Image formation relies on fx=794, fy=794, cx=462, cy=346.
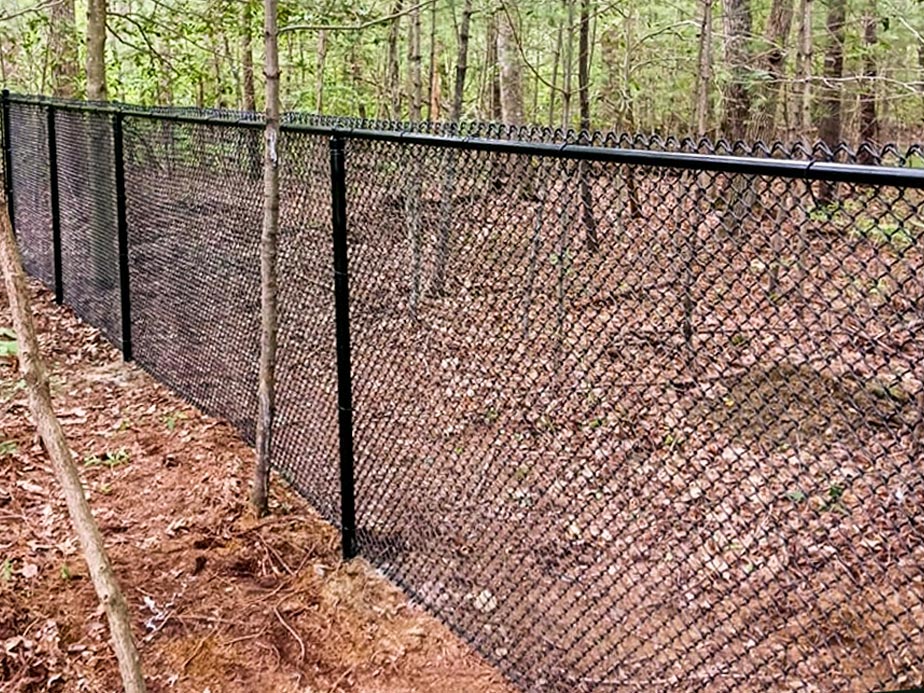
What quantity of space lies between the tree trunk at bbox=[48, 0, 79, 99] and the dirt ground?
25.4 feet

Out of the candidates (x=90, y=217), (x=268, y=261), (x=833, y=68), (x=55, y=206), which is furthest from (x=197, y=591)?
(x=833, y=68)

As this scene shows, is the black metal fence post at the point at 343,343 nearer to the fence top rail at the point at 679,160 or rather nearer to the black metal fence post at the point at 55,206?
the fence top rail at the point at 679,160

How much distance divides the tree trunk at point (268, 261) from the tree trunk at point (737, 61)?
7088 mm

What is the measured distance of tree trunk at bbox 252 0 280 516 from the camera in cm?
335

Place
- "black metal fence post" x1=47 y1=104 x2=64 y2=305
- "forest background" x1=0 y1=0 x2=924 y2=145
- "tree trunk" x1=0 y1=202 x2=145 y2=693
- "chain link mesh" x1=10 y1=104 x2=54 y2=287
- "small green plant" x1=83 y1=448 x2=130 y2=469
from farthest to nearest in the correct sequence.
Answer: "forest background" x1=0 y1=0 x2=924 y2=145
"chain link mesh" x1=10 y1=104 x2=54 y2=287
"black metal fence post" x1=47 y1=104 x2=64 y2=305
"small green plant" x1=83 y1=448 x2=130 y2=469
"tree trunk" x1=0 y1=202 x2=145 y2=693

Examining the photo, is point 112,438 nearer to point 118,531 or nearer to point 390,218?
point 118,531

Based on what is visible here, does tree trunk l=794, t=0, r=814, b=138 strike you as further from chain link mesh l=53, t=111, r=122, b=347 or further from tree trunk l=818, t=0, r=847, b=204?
chain link mesh l=53, t=111, r=122, b=347

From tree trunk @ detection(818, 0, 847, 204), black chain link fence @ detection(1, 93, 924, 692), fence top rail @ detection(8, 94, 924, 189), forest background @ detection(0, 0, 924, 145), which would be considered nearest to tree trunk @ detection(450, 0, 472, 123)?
forest background @ detection(0, 0, 924, 145)

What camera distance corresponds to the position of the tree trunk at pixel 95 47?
A: 7.90 m

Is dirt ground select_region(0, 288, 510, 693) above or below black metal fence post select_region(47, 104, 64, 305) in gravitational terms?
below

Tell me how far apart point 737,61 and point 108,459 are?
844 centimetres

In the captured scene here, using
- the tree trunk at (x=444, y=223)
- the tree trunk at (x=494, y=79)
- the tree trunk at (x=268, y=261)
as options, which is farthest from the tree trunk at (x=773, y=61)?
the tree trunk at (x=268, y=261)

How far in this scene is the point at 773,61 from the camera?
10273 millimetres

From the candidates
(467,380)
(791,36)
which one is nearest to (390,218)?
(467,380)
